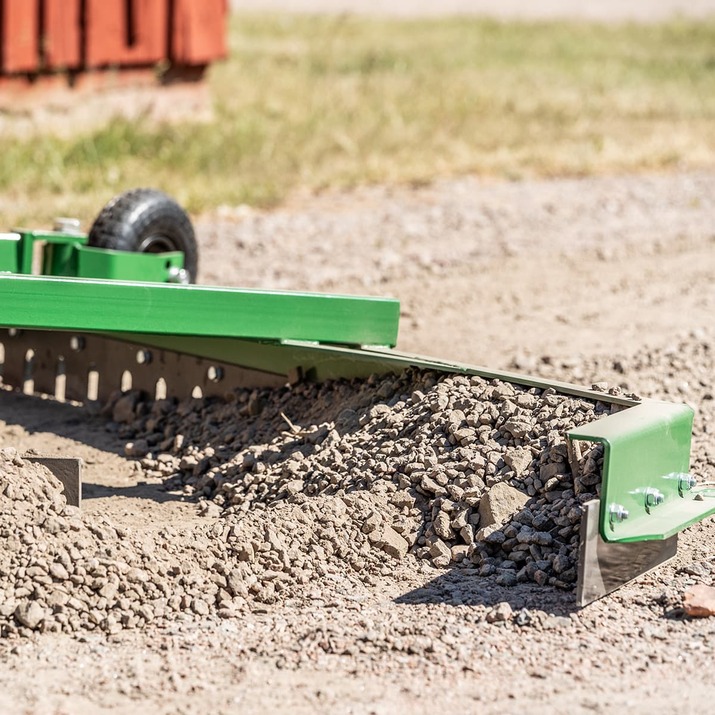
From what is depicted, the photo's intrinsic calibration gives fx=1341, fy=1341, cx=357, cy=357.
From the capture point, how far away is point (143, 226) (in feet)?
16.8

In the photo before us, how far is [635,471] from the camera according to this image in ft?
11.2

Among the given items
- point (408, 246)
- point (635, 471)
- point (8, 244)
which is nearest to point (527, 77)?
point (408, 246)

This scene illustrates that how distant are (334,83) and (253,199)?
15.2 feet

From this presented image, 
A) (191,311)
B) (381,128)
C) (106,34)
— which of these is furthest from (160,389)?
(381,128)

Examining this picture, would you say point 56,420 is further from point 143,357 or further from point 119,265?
point 119,265

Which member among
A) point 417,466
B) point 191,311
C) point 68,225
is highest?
point 68,225

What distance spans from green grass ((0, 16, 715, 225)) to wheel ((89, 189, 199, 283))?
246cm

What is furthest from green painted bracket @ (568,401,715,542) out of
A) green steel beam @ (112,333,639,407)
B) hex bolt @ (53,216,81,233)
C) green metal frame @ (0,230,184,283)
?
hex bolt @ (53,216,81,233)

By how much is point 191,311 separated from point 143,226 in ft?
4.26

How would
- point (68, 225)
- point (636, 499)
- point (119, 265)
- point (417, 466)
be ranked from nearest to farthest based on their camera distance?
point (636, 499) < point (417, 466) < point (119, 265) < point (68, 225)

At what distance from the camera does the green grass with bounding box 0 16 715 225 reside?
872cm

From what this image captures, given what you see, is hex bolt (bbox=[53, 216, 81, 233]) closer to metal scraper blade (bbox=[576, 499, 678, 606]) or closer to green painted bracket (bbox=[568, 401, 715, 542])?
green painted bracket (bbox=[568, 401, 715, 542])

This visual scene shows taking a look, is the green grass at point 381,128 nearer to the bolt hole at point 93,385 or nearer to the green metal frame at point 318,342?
the bolt hole at point 93,385

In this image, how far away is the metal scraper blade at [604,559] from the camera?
326 cm
